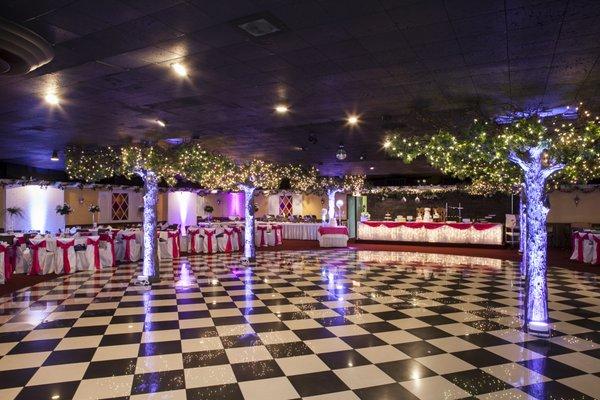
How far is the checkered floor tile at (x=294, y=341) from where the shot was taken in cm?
348

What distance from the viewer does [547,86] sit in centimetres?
525

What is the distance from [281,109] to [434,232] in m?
11.5

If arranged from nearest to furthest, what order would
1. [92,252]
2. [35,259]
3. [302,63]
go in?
[302,63] < [35,259] < [92,252]

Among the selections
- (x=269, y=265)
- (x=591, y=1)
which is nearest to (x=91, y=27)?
(x=591, y=1)

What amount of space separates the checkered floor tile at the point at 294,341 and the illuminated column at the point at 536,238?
26cm

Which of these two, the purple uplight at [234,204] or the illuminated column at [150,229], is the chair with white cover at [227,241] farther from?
the purple uplight at [234,204]

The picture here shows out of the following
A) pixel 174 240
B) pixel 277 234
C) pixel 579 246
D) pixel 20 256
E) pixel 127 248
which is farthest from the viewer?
pixel 277 234

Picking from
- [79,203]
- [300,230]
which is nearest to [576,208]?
[300,230]

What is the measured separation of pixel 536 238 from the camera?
5098mm

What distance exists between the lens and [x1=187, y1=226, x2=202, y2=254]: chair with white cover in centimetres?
1356

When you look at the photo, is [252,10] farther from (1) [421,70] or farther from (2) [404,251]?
(2) [404,251]

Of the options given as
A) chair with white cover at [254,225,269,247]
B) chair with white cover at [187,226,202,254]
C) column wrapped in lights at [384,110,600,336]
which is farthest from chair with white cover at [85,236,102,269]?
column wrapped in lights at [384,110,600,336]

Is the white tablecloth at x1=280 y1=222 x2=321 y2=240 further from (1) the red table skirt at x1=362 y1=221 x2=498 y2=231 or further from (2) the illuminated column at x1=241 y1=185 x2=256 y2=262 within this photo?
(2) the illuminated column at x1=241 y1=185 x2=256 y2=262

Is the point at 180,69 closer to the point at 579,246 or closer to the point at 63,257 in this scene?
the point at 63,257
